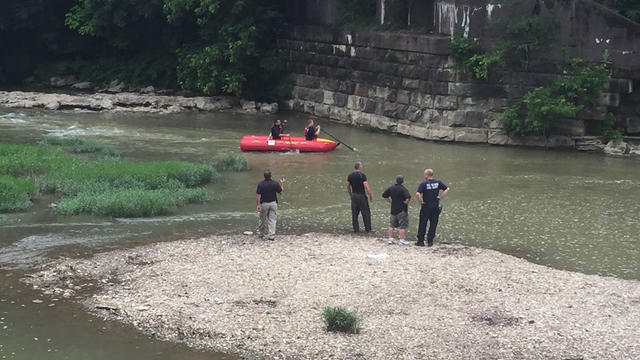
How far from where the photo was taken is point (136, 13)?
44.7 metres

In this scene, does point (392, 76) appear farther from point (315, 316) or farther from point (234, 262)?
point (315, 316)

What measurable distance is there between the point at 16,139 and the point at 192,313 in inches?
735

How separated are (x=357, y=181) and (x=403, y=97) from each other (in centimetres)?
1498

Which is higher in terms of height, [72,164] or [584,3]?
[584,3]

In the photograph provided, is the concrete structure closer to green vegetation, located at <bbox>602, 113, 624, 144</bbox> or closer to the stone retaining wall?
the stone retaining wall

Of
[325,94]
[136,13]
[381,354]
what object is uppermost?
[136,13]

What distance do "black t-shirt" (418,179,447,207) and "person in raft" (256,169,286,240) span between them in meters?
3.14

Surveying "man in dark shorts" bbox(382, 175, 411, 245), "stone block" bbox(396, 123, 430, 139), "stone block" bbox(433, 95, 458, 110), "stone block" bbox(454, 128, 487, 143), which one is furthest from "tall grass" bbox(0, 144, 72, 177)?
"stone block" bbox(454, 128, 487, 143)

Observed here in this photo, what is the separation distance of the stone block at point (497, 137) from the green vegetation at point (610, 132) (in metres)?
3.24

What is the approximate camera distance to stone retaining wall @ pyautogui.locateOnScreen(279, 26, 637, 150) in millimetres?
33531

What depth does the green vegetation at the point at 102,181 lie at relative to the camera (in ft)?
78.3

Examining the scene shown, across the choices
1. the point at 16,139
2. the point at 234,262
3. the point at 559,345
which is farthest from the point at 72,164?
the point at 559,345

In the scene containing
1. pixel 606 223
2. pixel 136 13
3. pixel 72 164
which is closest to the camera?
pixel 606 223

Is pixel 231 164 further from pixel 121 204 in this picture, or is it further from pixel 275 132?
pixel 121 204
